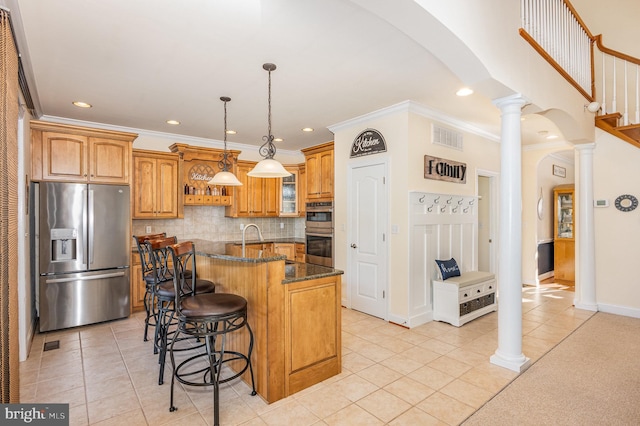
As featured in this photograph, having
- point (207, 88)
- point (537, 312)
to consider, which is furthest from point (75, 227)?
point (537, 312)

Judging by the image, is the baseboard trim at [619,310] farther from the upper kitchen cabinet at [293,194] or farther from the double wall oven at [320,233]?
the upper kitchen cabinet at [293,194]

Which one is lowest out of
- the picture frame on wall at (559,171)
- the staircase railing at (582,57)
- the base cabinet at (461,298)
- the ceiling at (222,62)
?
the base cabinet at (461,298)

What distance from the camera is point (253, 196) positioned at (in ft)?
20.2

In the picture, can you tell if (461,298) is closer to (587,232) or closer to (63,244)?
(587,232)

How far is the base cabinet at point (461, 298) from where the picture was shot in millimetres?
4168

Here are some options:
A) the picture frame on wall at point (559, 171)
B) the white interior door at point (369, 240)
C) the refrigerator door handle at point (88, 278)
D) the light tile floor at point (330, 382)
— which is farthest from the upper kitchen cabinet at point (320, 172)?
the picture frame on wall at point (559, 171)

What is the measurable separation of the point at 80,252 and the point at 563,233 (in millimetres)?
8673

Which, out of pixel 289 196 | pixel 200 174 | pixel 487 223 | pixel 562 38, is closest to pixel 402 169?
pixel 562 38

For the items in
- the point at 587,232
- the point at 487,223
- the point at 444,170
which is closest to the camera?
the point at 444,170

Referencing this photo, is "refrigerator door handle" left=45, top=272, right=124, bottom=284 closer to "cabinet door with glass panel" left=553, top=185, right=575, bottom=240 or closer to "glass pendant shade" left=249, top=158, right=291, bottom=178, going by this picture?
"glass pendant shade" left=249, top=158, right=291, bottom=178

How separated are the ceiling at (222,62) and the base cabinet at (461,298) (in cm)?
228

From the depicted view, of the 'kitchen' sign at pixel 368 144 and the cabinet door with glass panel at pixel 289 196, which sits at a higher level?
the 'kitchen' sign at pixel 368 144

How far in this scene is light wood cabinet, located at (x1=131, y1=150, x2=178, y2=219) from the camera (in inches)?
196

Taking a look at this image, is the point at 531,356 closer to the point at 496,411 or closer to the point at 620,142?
the point at 496,411
